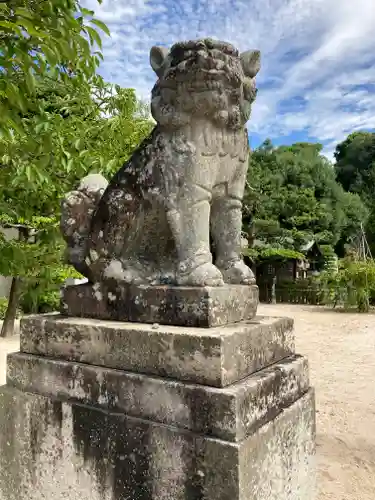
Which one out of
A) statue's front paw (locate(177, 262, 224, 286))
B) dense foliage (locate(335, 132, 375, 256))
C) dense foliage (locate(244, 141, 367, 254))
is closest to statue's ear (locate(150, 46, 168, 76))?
statue's front paw (locate(177, 262, 224, 286))

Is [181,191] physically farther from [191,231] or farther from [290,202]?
[290,202]

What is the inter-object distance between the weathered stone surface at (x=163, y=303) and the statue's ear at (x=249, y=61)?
1.06m

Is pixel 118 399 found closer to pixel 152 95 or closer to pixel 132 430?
pixel 132 430

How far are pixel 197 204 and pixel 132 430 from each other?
1001mm

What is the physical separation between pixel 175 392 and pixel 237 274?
0.73 m

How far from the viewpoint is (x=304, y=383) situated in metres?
2.11

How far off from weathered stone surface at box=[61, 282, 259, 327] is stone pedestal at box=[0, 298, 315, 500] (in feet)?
0.22

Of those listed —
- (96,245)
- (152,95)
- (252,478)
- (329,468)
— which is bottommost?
(329,468)

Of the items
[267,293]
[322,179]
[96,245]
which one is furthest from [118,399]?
[322,179]

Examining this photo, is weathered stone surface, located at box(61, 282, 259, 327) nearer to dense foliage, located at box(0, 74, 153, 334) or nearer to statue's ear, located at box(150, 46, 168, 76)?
dense foliage, located at box(0, 74, 153, 334)

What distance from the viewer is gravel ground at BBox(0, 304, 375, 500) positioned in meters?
3.14

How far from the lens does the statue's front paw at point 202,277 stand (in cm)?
189

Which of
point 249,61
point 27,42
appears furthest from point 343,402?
point 27,42

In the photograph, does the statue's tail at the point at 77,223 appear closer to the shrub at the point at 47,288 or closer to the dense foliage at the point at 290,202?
the shrub at the point at 47,288
